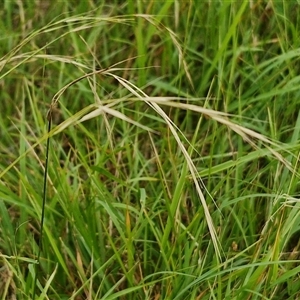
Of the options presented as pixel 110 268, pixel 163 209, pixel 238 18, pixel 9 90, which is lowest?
pixel 110 268

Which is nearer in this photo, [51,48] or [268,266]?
[268,266]

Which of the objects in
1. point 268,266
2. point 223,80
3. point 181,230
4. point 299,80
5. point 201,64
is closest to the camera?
point 268,266

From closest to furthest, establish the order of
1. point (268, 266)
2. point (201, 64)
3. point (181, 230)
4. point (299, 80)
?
point (268, 266), point (181, 230), point (299, 80), point (201, 64)

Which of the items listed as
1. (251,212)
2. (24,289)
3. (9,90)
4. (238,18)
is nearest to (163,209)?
(251,212)

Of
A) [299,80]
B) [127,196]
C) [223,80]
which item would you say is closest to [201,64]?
[223,80]

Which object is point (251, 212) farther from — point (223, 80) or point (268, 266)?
point (223, 80)

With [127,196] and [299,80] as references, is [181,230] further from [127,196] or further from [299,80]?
[299,80]

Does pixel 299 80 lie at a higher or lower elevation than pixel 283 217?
higher
